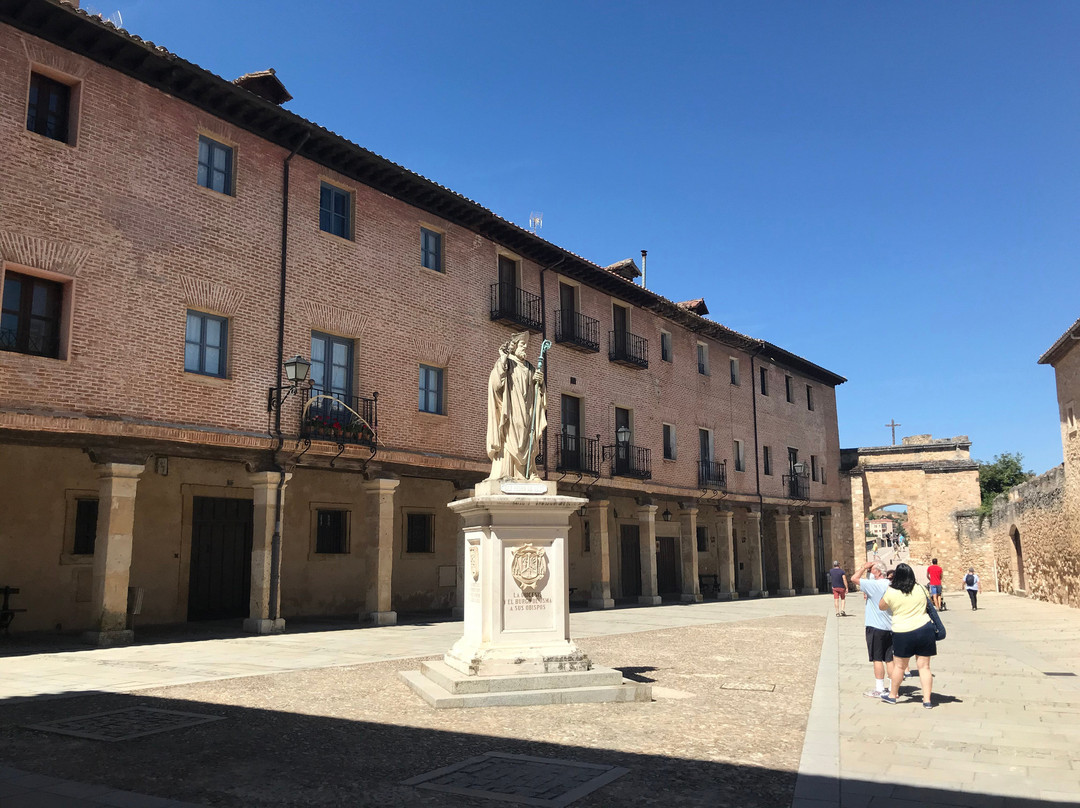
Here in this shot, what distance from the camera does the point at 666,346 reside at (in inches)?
1077

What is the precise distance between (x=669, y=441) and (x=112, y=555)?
1778 cm

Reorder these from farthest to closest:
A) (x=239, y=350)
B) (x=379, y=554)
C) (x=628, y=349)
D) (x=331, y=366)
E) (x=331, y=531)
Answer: (x=628, y=349) < (x=331, y=531) < (x=379, y=554) < (x=331, y=366) < (x=239, y=350)

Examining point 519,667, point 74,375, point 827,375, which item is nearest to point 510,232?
point 74,375

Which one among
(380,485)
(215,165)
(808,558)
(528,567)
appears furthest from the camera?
(808,558)

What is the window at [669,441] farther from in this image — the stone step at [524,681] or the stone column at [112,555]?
the stone step at [524,681]

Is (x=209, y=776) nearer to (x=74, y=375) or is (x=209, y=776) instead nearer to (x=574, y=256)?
(x=74, y=375)

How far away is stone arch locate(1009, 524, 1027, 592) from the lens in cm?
3009

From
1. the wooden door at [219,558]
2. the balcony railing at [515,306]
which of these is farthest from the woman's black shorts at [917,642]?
the balcony railing at [515,306]

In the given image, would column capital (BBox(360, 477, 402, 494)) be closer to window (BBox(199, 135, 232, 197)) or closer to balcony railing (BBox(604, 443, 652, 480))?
window (BBox(199, 135, 232, 197))

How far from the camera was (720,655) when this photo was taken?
11953 millimetres

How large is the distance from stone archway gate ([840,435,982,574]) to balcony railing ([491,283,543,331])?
23469 mm

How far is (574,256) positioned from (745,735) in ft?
55.7

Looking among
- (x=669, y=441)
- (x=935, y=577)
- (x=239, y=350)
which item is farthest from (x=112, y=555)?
(x=935, y=577)

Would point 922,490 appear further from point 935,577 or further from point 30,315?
point 30,315
